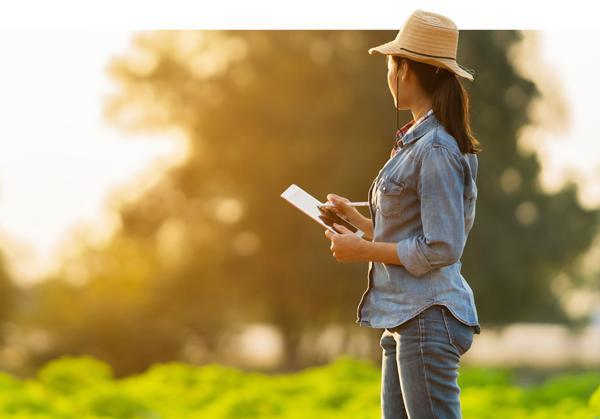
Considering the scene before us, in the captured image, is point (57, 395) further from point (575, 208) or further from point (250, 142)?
point (575, 208)

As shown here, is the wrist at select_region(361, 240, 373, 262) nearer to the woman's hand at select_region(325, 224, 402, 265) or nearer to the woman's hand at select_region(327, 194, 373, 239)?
the woman's hand at select_region(325, 224, 402, 265)

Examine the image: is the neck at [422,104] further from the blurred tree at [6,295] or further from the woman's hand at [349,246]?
the blurred tree at [6,295]

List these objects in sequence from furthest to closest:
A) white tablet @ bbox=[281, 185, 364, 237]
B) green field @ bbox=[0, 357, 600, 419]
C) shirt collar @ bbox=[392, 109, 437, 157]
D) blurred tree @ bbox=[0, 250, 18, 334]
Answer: blurred tree @ bbox=[0, 250, 18, 334] → green field @ bbox=[0, 357, 600, 419] → white tablet @ bbox=[281, 185, 364, 237] → shirt collar @ bbox=[392, 109, 437, 157]

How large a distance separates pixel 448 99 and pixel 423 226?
30 cm

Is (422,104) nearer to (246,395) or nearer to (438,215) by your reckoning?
(438,215)

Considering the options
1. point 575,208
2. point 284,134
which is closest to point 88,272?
point 284,134

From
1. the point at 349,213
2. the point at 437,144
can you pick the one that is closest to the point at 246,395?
the point at 349,213

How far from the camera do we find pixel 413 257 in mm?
1158

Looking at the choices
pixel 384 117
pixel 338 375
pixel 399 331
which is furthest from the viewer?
pixel 384 117

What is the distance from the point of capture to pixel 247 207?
574 cm

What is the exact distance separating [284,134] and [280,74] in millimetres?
631

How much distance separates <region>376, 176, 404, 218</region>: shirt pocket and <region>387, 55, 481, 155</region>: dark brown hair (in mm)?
159

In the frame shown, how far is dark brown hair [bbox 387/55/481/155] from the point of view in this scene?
1225 mm

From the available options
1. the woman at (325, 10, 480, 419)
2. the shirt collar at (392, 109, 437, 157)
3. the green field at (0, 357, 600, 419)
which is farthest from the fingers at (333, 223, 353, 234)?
the green field at (0, 357, 600, 419)
